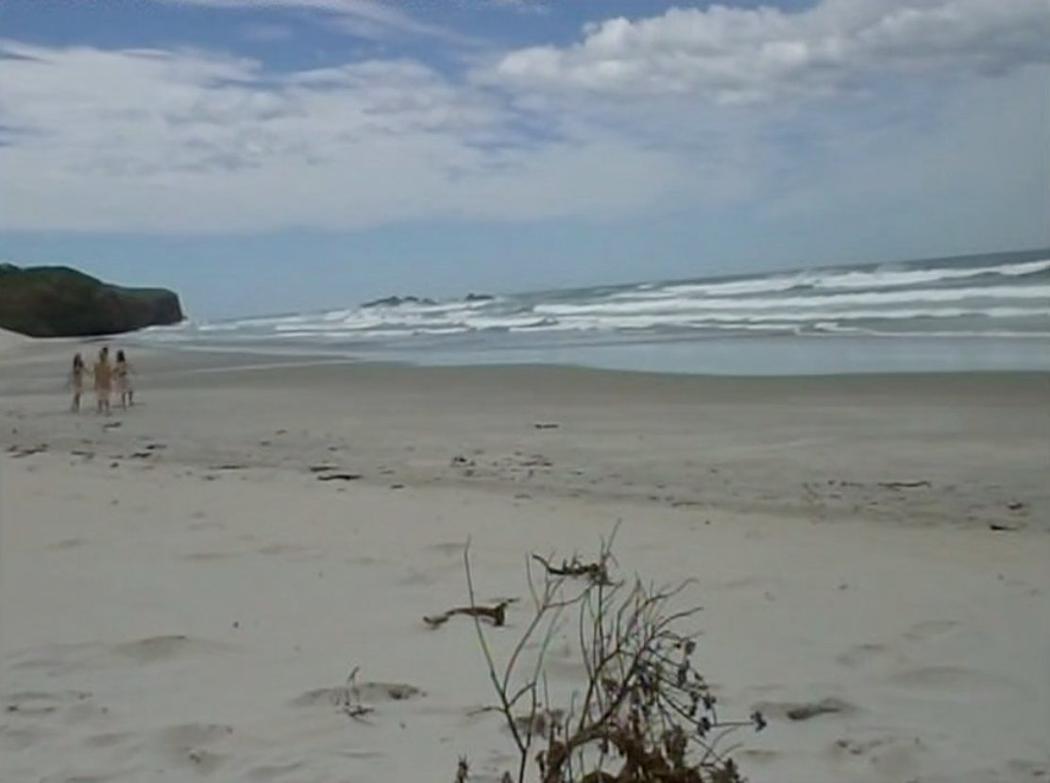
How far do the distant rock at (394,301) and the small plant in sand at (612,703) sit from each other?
0.77m

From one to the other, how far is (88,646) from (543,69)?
1.29 meters

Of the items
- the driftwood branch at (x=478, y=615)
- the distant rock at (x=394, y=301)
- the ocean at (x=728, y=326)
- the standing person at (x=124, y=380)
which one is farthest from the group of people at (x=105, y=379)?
the driftwood branch at (x=478, y=615)

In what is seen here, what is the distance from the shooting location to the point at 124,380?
3.89m

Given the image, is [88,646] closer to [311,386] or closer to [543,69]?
[543,69]

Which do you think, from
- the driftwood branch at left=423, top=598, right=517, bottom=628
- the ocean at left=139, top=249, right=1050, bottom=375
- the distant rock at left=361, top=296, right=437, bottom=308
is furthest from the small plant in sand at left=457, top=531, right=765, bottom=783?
the ocean at left=139, top=249, right=1050, bottom=375

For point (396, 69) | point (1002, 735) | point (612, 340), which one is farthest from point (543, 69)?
point (612, 340)

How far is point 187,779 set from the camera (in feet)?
4.99

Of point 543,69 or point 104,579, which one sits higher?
point 543,69

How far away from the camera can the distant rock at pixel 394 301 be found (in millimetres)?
2805

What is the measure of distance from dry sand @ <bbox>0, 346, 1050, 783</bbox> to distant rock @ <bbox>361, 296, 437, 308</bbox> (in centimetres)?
44

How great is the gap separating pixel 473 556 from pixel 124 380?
1.88 metres

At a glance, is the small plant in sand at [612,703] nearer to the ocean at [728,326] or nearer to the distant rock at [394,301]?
the distant rock at [394,301]

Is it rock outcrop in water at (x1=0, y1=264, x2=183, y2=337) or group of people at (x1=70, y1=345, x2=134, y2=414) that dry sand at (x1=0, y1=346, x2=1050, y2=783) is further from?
rock outcrop in water at (x1=0, y1=264, x2=183, y2=337)

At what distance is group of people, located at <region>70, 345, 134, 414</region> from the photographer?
3.75m
